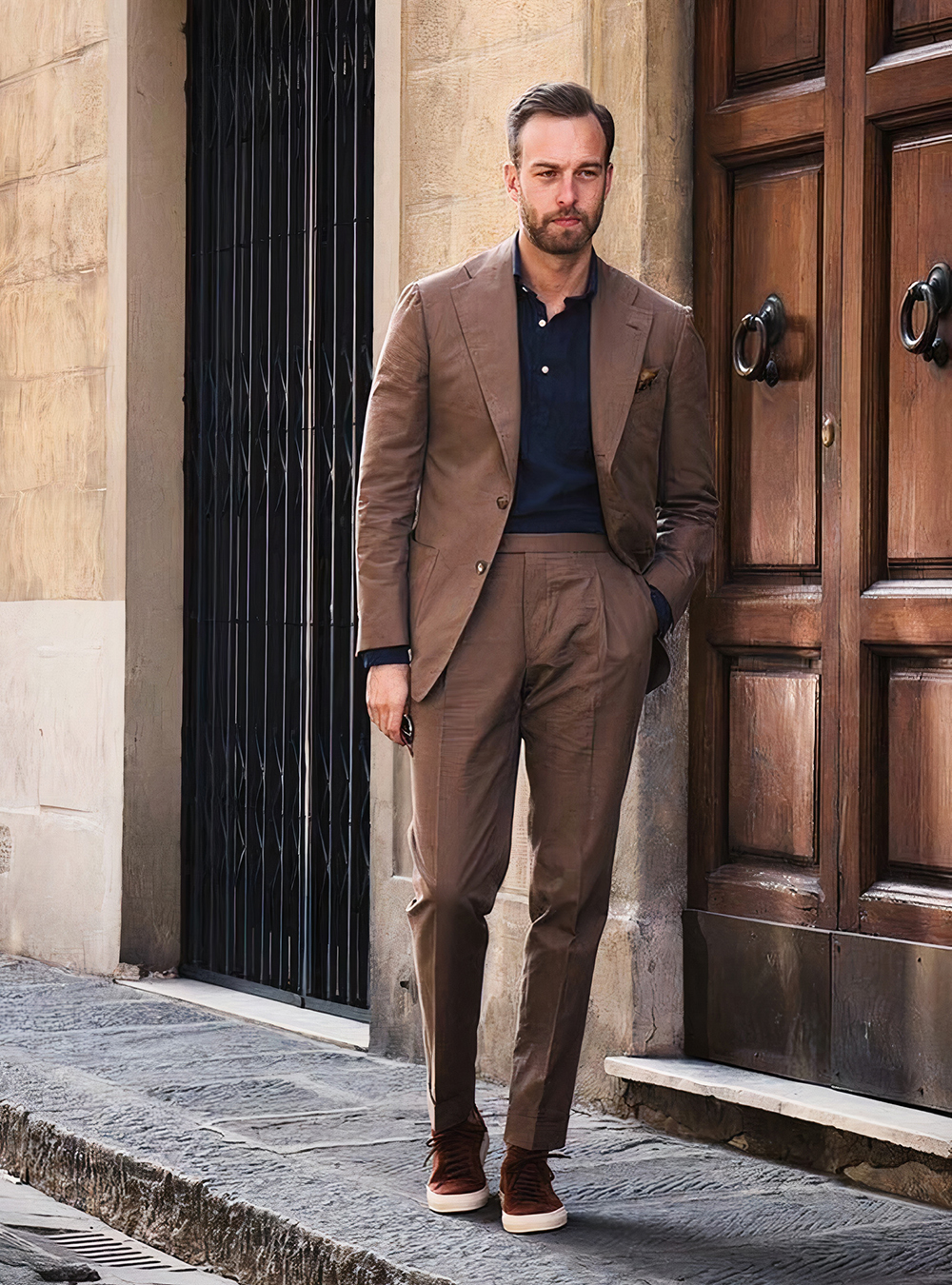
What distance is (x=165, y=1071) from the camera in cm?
513

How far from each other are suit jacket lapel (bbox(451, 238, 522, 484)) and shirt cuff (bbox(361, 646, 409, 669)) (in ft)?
1.23

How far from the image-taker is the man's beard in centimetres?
369

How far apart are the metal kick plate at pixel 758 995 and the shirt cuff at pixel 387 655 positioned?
1182mm

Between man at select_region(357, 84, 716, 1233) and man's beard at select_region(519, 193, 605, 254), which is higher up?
man's beard at select_region(519, 193, 605, 254)

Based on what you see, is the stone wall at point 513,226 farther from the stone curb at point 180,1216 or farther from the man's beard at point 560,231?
the stone curb at point 180,1216

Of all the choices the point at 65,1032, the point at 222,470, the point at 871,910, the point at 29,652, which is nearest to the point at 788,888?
the point at 871,910

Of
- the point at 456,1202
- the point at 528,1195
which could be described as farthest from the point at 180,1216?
the point at 528,1195

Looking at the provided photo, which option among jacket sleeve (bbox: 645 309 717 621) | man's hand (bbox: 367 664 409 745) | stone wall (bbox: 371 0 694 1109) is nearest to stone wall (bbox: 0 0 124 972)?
stone wall (bbox: 371 0 694 1109)

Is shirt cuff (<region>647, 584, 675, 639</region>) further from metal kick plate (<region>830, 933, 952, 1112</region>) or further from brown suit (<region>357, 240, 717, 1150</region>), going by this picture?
metal kick plate (<region>830, 933, 952, 1112</region>)

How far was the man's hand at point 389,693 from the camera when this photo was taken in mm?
3758

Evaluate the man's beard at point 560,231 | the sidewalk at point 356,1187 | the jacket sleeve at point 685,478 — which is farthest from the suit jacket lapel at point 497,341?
the sidewalk at point 356,1187

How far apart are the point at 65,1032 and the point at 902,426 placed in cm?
292

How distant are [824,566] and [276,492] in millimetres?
2453

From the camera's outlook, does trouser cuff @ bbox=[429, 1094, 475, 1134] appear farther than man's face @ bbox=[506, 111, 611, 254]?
Yes
